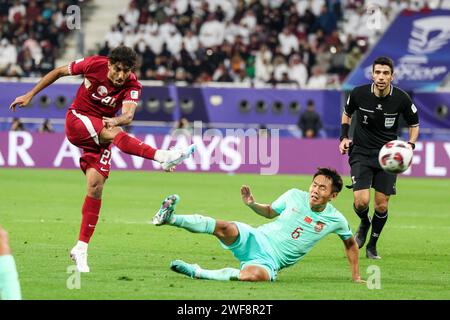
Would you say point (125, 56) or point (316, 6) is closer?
point (125, 56)

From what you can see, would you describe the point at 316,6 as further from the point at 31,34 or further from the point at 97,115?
the point at 97,115

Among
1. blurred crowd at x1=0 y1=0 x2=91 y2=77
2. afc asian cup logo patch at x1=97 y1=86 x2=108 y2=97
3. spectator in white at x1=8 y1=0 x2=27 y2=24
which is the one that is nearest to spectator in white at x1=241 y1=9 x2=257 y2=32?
blurred crowd at x1=0 y1=0 x2=91 y2=77

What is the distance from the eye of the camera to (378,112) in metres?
13.0

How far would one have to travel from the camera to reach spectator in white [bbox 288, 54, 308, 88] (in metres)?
31.4

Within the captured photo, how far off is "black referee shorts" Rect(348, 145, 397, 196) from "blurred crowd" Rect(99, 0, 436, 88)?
17.8 meters

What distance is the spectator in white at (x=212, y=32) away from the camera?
32.5 metres

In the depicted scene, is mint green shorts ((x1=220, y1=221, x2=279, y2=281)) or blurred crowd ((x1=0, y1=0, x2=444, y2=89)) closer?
mint green shorts ((x1=220, y1=221, x2=279, y2=281))

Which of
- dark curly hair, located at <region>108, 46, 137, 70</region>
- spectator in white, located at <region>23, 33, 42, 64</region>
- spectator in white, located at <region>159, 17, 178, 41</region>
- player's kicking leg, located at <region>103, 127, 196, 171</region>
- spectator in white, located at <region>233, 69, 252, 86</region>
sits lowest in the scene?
spectator in white, located at <region>233, 69, 252, 86</region>

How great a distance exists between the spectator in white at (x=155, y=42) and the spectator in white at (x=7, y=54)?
408cm

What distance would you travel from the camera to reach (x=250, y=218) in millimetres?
17281

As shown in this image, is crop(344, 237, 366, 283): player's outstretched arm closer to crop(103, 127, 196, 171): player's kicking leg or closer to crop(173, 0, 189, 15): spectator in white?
crop(103, 127, 196, 171): player's kicking leg

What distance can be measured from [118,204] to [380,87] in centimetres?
768

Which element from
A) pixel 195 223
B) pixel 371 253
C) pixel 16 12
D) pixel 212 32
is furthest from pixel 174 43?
pixel 195 223

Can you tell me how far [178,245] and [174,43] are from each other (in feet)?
63.6
